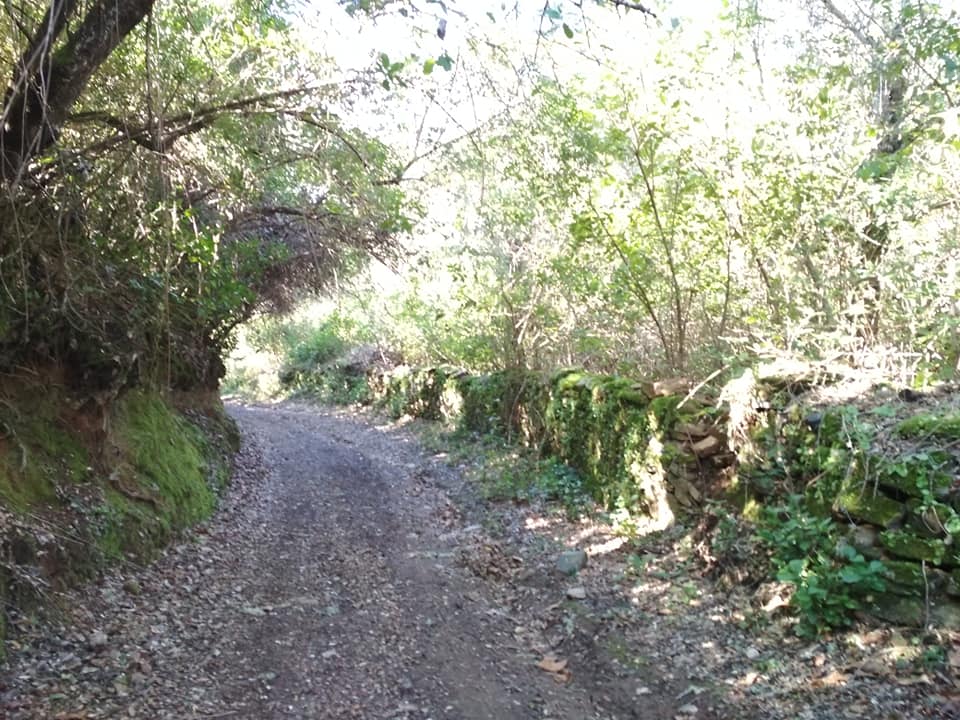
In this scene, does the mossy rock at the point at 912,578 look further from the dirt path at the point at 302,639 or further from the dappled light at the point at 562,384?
the dirt path at the point at 302,639

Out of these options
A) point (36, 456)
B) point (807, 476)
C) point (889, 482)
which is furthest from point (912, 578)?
point (36, 456)

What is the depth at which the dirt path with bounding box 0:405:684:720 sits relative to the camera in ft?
14.4

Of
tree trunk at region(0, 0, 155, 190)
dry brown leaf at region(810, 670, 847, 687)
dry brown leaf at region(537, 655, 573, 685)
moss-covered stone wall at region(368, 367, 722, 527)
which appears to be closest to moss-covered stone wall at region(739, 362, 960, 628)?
dry brown leaf at region(810, 670, 847, 687)

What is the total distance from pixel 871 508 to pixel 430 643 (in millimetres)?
3327

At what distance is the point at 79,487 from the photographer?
624 cm

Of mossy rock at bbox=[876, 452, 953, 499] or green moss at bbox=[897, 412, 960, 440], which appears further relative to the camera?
green moss at bbox=[897, 412, 960, 440]

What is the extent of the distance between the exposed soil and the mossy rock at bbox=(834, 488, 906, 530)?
2.39 feet

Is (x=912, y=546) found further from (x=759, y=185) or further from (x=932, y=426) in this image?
(x=759, y=185)

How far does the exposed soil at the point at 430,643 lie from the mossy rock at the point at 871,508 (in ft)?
2.39

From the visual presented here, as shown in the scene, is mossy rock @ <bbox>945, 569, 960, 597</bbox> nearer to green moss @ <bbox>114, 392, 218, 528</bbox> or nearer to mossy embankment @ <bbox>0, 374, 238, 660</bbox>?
mossy embankment @ <bbox>0, 374, 238, 660</bbox>

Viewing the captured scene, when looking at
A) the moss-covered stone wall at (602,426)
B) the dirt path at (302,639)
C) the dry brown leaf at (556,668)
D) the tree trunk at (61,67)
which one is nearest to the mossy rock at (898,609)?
the dirt path at (302,639)

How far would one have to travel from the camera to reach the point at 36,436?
6250mm

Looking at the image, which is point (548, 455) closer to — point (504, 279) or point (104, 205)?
point (504, 279)

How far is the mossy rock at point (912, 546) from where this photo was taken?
4484mm
